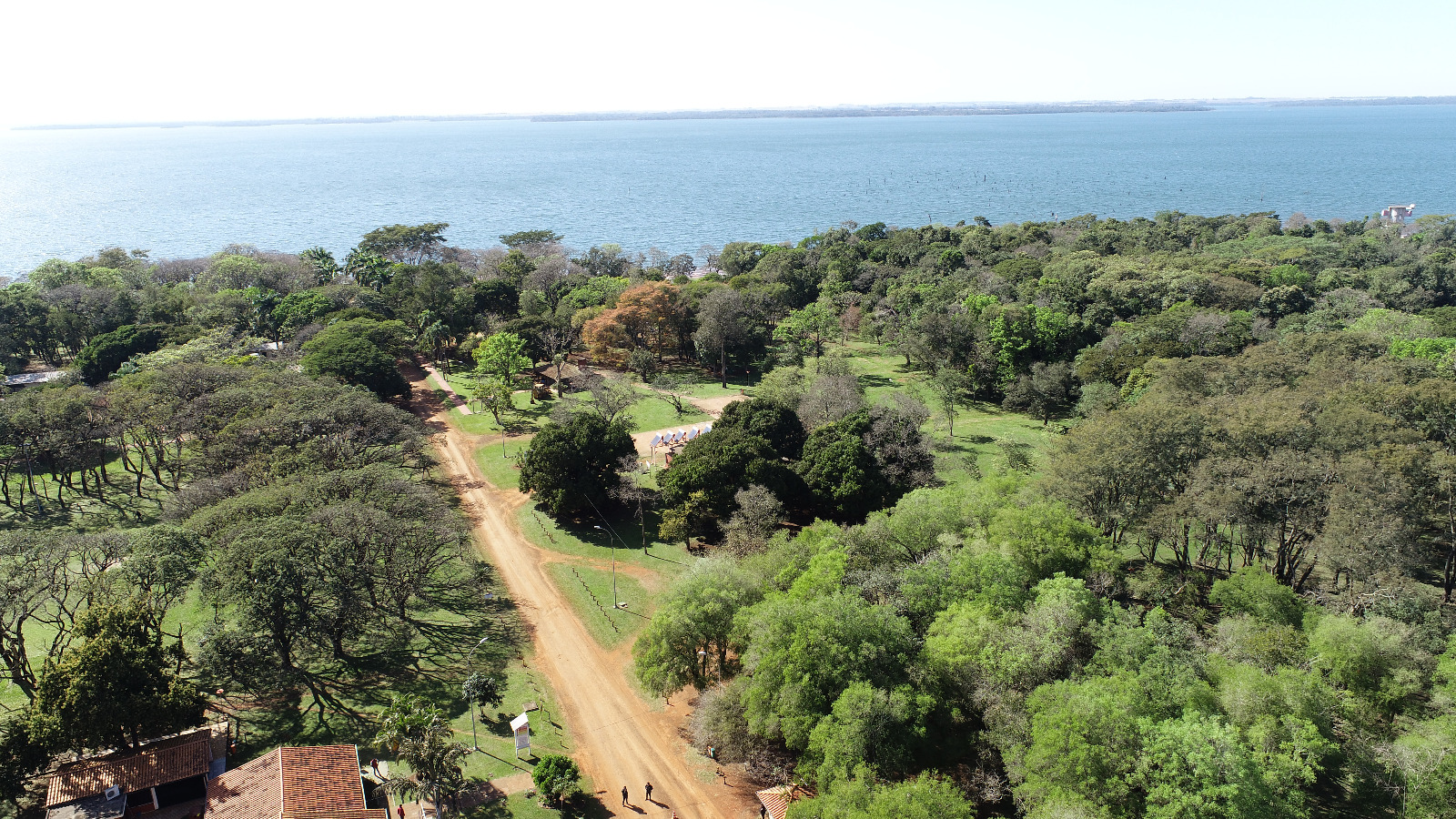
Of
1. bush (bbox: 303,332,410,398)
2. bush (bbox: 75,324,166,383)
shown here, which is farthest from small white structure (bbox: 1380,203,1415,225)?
bush (bbox: 75,324,166,383)

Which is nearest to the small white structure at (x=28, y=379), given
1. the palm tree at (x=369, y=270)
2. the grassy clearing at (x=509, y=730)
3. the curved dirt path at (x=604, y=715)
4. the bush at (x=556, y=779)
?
the palm tree at (x=369, y=270)

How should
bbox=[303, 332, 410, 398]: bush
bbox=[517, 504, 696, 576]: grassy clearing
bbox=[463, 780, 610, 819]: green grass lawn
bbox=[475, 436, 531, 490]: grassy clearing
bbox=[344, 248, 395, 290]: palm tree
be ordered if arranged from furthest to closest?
bbox=[344, 248, 395, 290]: palm tree → bbox=[303, 332, 410, 398]: bush → bbox=[475, 436, 531, 490]: grassy clearing → bbox=[517, 504, 696, 576]: grassy clearing → bbox=[463, 780, 610, 819]: green grass lawn

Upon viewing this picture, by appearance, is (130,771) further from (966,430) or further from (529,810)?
(966,430)

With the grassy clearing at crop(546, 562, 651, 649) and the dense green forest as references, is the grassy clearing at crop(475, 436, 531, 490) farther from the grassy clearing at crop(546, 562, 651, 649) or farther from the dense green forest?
the grassy clearing at crop(546, 562, 651, 649)

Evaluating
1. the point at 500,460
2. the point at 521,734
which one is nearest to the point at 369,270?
the point at 500,460

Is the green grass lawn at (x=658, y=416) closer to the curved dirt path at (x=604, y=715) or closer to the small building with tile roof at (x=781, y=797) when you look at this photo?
the curved dirt path at (x=604, y=715)

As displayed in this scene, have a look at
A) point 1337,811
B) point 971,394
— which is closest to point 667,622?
point 1337,811
